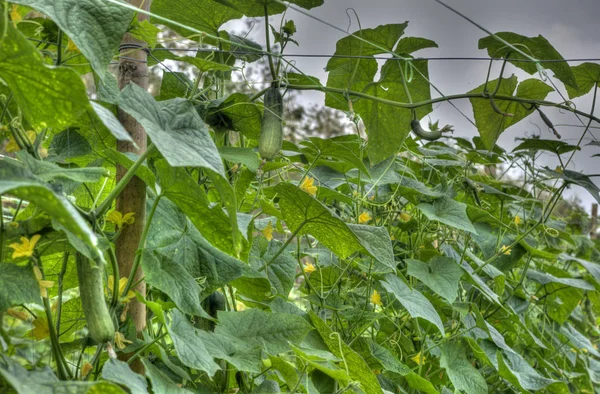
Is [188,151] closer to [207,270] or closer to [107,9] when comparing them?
[107,9]

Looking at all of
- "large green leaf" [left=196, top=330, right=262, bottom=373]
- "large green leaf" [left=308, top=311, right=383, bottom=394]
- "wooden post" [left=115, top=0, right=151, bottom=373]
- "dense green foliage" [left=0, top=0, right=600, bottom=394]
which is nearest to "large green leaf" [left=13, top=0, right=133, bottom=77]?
"dense green foliage" [left=0, top=0, right=600, bottom=394]

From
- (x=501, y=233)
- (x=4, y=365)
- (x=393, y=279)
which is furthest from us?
(x=501, y=233)

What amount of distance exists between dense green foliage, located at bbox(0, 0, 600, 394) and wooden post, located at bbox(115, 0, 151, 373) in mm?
25

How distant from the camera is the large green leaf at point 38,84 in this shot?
0.49 m

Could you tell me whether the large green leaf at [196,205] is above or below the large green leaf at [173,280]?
above

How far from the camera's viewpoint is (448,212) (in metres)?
1.21

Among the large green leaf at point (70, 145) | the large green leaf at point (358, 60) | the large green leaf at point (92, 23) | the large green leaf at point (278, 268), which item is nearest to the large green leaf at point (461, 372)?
the large green leaf at point (278, 268)

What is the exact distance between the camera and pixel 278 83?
2.89 ft

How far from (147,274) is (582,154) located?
1.22 m

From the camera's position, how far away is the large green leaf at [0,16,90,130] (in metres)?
0.49

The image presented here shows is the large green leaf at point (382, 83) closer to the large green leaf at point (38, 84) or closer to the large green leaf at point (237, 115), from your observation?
the large green leaf at point (237, 115)

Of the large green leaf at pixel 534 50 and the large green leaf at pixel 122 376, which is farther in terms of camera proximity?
the large green leaf at pixel 534 50

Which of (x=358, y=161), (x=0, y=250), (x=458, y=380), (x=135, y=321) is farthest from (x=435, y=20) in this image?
(x=0, y=250)

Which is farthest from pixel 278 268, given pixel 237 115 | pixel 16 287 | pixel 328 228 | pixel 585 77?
pixel 585 77
